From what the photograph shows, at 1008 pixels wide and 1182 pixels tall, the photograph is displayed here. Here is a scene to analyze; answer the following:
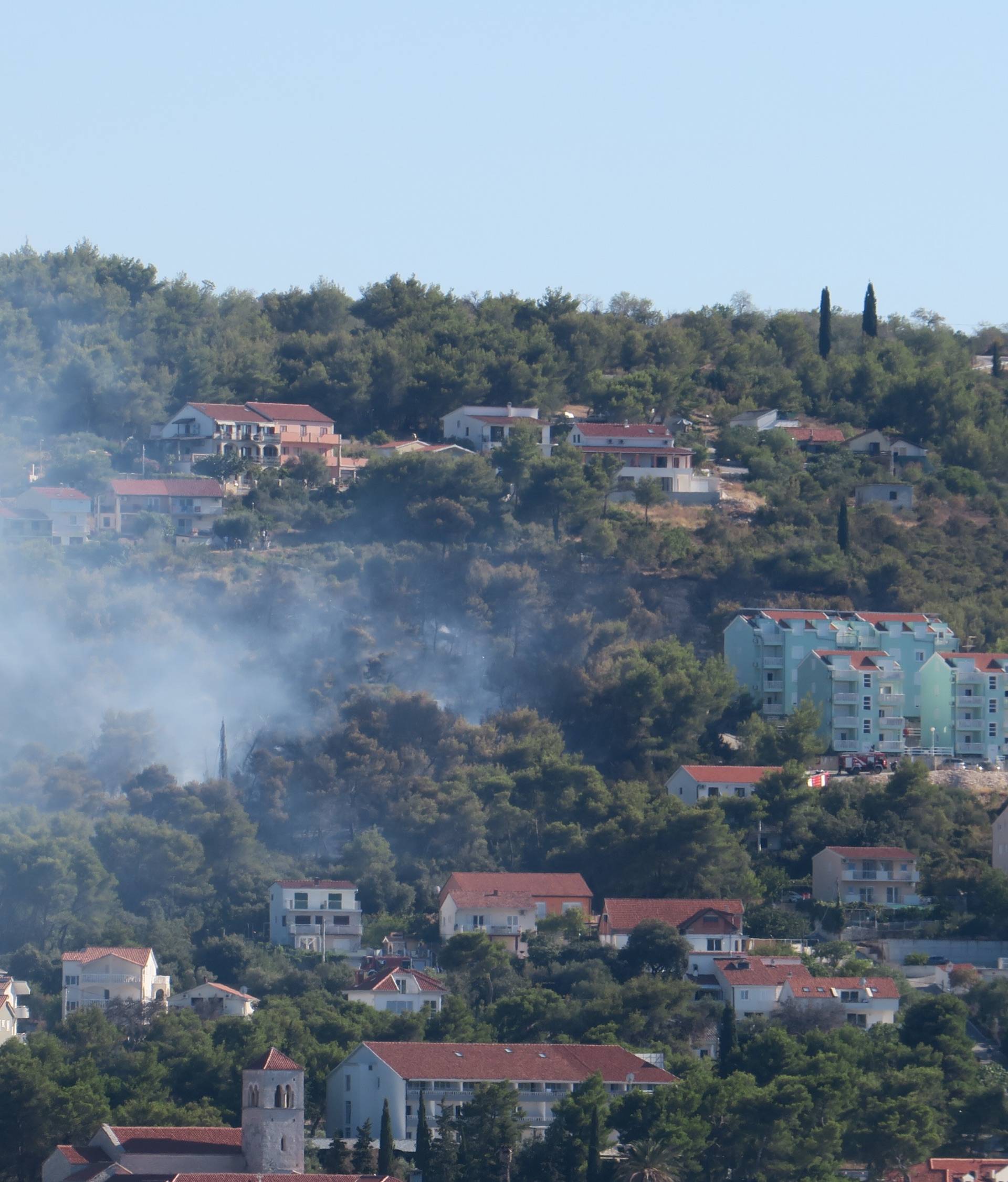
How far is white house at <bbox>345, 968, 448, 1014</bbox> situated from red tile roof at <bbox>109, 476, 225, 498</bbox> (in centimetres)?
2635

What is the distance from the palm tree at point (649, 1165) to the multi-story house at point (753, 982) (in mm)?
8866

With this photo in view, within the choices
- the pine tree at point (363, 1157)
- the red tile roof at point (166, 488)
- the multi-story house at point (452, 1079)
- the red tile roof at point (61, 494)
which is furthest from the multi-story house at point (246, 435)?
the pine tree at point (363, 1157)

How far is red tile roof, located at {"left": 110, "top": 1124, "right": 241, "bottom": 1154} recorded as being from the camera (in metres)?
44.8

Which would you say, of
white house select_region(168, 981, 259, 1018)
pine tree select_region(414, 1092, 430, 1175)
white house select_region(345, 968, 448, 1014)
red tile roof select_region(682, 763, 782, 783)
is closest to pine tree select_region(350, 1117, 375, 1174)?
pine tree select_region(414, 1092, 430, 1175)

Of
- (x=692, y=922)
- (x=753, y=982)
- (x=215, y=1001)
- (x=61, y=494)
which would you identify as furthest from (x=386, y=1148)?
(x=61, y=494)

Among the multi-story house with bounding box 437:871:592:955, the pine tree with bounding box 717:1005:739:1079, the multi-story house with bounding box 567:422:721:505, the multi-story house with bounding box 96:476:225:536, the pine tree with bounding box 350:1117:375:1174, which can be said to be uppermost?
the multi-story house with bounding box 567:422:721:505

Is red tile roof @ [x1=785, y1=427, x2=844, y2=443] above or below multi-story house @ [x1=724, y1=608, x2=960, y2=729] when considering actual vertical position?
above

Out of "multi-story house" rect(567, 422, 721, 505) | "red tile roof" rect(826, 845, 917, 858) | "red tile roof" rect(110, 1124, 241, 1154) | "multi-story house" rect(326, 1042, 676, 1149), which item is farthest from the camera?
"multi-story house" rect(567, 422, 721, 505)

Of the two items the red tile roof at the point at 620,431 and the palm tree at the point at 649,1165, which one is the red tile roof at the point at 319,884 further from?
the red tile roof at the point at 620,431

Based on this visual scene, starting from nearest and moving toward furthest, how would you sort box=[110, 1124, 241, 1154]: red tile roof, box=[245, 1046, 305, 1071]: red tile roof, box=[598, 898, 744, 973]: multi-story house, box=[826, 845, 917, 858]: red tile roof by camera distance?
box=[110, 1124, 241, 1154]: red tile roof, box=[245, 1046, 305, 1071]: red tile roof, box=[598, 898, 744, 973]: multi-story house, box=[826, 845, 917, 858]: red tile roof

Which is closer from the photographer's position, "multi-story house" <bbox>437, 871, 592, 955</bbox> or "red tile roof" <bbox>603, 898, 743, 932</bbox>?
"red tile roof" <bbox>603, 898, 743, 932</bbox>

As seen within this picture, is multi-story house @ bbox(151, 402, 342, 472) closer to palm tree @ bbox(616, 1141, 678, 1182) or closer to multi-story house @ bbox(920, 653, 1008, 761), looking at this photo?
multi-story house @ bbox(920, 653, 1008, 761)

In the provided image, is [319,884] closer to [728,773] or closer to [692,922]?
[692,922]

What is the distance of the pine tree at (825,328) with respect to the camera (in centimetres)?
9219
